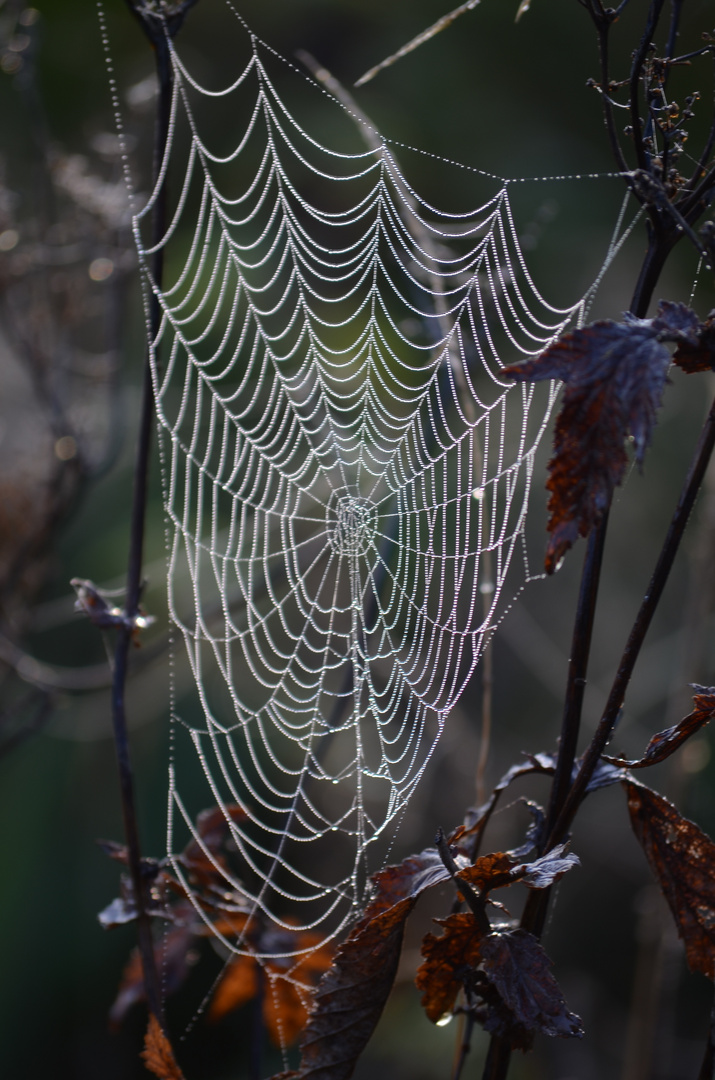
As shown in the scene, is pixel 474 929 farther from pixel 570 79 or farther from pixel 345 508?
pixel 570 79

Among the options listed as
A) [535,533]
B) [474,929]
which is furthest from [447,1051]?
[474,929]

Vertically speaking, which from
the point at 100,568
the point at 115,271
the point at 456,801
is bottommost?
the point at 456,801

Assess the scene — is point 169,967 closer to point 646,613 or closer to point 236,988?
point 236,988

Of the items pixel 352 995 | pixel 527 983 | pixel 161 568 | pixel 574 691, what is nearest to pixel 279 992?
pixel 352 995

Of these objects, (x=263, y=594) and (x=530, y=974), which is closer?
(x=530, y=974)

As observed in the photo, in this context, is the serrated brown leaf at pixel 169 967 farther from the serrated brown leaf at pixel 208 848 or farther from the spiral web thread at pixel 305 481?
the spiral web thread at pixel 305 481

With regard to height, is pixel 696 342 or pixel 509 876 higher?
pixel 696 342

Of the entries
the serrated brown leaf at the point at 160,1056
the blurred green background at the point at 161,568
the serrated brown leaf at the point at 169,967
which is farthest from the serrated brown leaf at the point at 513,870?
the blurred green background at the point at 161,568

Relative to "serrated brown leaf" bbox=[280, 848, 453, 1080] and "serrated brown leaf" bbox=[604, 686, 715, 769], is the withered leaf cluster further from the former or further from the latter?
"serrated brown leaf" bbox=[604, 686, 715, 769]
